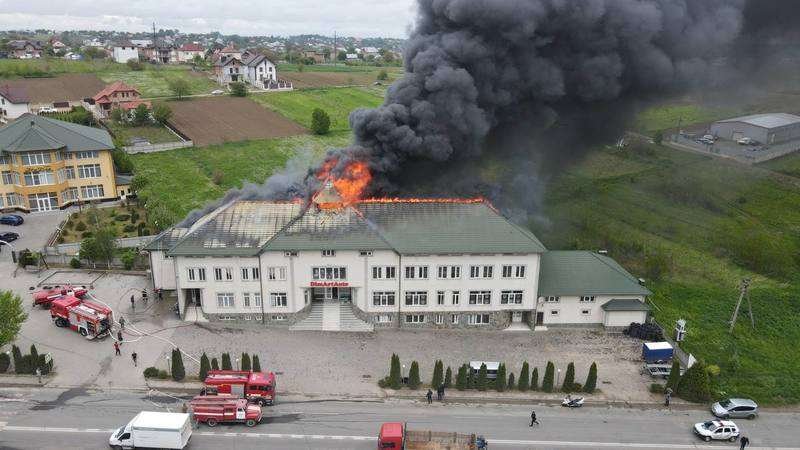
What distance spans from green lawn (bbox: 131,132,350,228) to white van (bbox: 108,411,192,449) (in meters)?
29.2

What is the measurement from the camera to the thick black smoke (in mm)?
41500

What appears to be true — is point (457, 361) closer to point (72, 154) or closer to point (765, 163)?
point (72, 154)

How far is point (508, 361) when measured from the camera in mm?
37406

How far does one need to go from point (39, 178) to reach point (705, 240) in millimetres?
63290

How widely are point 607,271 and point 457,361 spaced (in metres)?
12.7

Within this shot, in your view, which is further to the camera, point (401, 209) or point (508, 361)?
point (401, 209)

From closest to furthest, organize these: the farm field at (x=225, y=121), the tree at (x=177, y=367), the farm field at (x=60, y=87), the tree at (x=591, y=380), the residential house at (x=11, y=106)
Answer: the tree at (x=177, y=367)
the tree at (x=591, y=380)
the residential house at (x=11, y=106)
the farm field at (x=225, y=121)
the farm field at (x=60, y=87)

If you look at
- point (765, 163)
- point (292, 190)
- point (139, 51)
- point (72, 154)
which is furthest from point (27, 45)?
point (765, 163)

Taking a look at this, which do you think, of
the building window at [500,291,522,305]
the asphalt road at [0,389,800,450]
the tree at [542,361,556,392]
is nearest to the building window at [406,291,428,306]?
the building window at [500,291,522,305]

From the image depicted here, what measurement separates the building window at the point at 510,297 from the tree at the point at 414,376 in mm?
9153

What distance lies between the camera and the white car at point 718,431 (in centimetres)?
3064

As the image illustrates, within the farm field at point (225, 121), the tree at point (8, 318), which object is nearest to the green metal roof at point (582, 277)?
the tree at point (8, 318)

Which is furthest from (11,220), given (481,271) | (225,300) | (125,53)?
(125,53)

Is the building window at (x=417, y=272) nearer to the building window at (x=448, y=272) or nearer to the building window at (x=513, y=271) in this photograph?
the building window at (x=448, y=272)
